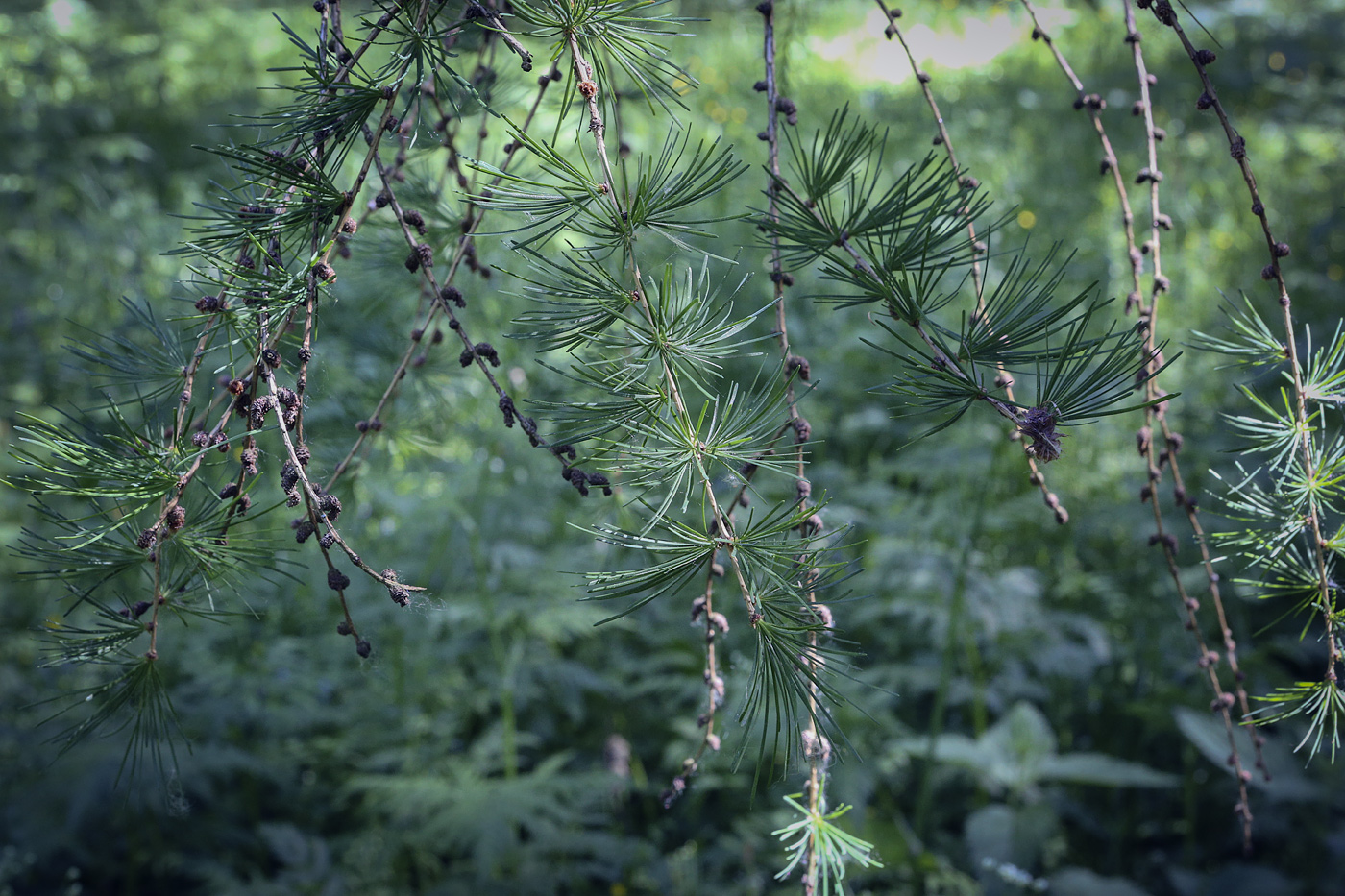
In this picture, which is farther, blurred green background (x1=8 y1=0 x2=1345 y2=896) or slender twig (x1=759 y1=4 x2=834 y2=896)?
blurred green background (x1=8 y1=0 x2=1345 y2=896)

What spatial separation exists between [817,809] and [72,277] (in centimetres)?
466

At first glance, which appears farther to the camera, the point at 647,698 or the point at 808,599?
the point at 647,698

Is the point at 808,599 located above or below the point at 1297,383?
below

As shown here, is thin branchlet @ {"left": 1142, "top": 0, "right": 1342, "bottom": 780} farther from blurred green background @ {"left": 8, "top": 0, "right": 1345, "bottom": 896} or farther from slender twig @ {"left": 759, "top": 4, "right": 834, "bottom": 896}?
blurred green background @ {"left": 8, "top": 0, "right": 1345, "bottom": 896}

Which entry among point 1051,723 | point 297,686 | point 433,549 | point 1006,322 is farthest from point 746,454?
point 1051,723

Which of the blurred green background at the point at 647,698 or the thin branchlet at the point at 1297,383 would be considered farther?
the blurred green background at the point at 647,698

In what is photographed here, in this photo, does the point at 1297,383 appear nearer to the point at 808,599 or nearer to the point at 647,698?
the point at 808,599

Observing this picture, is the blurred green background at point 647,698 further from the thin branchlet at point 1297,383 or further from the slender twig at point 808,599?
the thin branchlet at point 1297,383

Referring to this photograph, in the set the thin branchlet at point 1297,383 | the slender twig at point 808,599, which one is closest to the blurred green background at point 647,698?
the slender twig at point 808,599

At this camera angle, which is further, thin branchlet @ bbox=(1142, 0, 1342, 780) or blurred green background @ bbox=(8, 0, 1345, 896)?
blurred green background @ bbox=(8, 0, 1345, 896)

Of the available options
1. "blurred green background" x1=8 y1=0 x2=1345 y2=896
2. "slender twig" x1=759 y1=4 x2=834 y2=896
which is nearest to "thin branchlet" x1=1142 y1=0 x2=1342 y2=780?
"slender twig" x1=759 y1=4 x2=834 y2=896

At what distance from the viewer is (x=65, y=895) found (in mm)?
1908

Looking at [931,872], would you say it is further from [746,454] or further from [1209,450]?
[746,454]

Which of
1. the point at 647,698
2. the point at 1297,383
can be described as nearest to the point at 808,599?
the point at 1297,383
